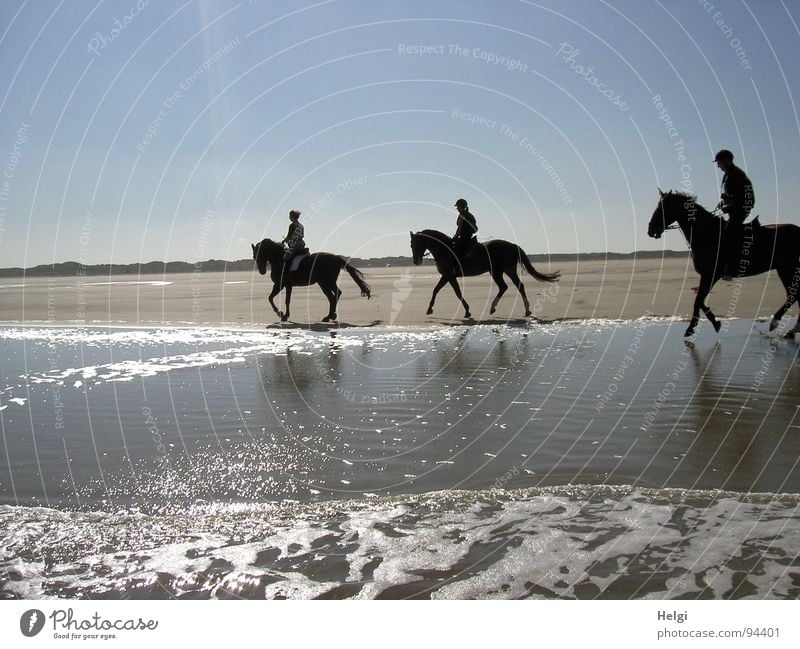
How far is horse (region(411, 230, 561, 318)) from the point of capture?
2125 cm

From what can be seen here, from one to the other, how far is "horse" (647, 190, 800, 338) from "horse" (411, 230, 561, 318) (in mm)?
7170

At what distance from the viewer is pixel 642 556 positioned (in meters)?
3.76

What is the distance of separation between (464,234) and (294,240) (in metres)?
5.41

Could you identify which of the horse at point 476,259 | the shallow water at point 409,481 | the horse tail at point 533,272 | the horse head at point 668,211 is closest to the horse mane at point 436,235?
the horse at point 476,259

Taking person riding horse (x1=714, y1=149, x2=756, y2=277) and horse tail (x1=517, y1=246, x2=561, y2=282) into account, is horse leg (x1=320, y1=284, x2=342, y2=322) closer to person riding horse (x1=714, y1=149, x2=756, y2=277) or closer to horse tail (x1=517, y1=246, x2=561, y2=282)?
horse tail (x1=517, y1=246, x2=561, y2=282)

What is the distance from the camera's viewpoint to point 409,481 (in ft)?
16.9

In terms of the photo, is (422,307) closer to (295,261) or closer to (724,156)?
(295,261)

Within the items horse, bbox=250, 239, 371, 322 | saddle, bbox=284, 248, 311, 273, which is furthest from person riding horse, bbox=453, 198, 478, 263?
saddle, bbox=284, 248, 311, 273

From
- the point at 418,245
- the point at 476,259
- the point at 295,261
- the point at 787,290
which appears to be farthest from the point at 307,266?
the point at 787,290

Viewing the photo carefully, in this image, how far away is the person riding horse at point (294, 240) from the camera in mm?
20484

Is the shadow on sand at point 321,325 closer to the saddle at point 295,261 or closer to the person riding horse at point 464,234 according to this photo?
the saddle at point 295,261

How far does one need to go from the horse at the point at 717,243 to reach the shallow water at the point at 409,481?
347 centimetres

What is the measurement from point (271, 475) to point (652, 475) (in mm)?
3041
